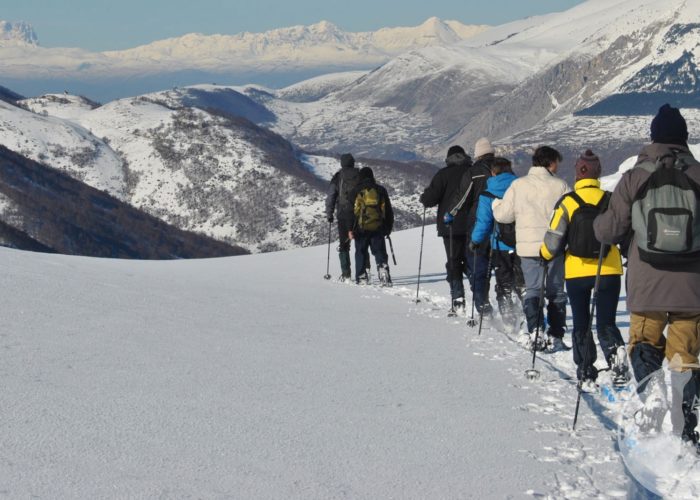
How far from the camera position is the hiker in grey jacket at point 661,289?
239 inches

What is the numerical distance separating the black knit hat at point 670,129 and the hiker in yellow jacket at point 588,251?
1.55 m

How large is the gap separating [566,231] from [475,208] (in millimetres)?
4026

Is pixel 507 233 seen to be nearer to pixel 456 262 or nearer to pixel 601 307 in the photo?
pixel 456 262

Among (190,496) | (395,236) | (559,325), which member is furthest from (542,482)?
(395,236)

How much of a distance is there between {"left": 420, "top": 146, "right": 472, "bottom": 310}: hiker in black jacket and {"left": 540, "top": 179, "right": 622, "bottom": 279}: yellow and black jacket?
4374mm

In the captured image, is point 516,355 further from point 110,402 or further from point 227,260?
point 227,260

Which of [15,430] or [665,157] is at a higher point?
[665,157]

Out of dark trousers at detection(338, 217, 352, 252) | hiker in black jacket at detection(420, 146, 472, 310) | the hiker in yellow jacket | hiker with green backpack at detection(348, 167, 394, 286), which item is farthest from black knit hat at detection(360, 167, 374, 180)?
the hiker in yellow jacket

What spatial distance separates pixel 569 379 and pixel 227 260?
54.4 ft

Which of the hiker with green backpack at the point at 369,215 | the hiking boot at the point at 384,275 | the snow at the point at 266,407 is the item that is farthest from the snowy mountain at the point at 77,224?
the snow at the point at 266,407

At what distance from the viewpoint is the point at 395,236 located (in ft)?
93.1

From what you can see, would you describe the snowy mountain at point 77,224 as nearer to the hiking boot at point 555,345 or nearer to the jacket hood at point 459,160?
the jacket hood at point 459,160

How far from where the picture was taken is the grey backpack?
5859 mm

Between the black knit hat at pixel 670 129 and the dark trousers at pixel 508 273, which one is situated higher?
the black knit hat at pixel 670 129
